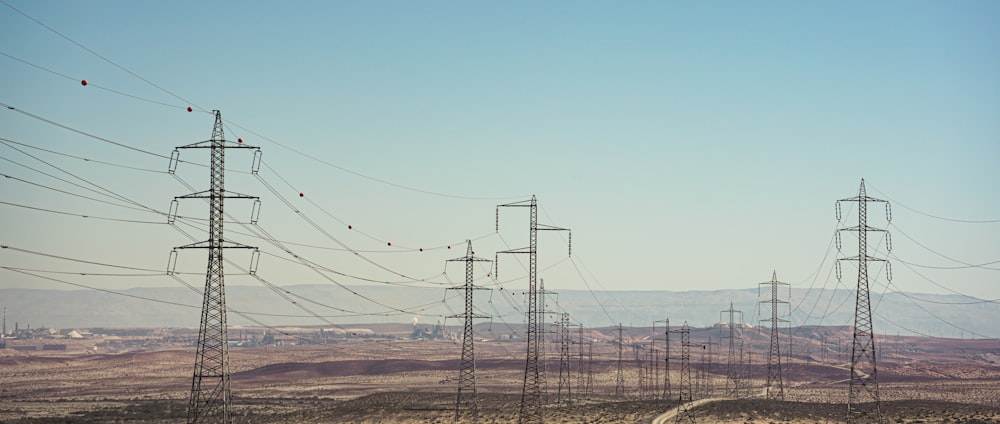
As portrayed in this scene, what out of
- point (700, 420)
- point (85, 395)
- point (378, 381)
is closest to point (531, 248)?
point (700, 420)

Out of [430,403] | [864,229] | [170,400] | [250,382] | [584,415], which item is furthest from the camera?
[250,382]

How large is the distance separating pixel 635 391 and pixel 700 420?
77.0 meters

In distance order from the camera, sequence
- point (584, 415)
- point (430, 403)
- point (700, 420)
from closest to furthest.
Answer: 1. point (700, 420)
2. point (584, 415)
3. point (430, 403)

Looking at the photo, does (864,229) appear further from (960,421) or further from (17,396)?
(17,396)

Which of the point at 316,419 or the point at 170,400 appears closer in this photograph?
the point at 316,419

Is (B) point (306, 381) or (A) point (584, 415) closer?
(A) point (584, 415)

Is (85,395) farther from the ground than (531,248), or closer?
closer

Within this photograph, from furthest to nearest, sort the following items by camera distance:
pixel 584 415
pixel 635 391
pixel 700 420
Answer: pixel 635 391 < pixel 584 415 < pixel 700 420

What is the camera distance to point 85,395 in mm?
155375

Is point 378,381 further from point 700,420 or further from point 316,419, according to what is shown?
point 700,420

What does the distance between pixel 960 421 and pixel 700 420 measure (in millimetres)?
20391

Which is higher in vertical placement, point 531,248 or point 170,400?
point 531,248

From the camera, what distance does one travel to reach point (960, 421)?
8262 cm

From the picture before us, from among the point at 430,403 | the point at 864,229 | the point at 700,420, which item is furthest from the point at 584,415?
the point at 864,229
